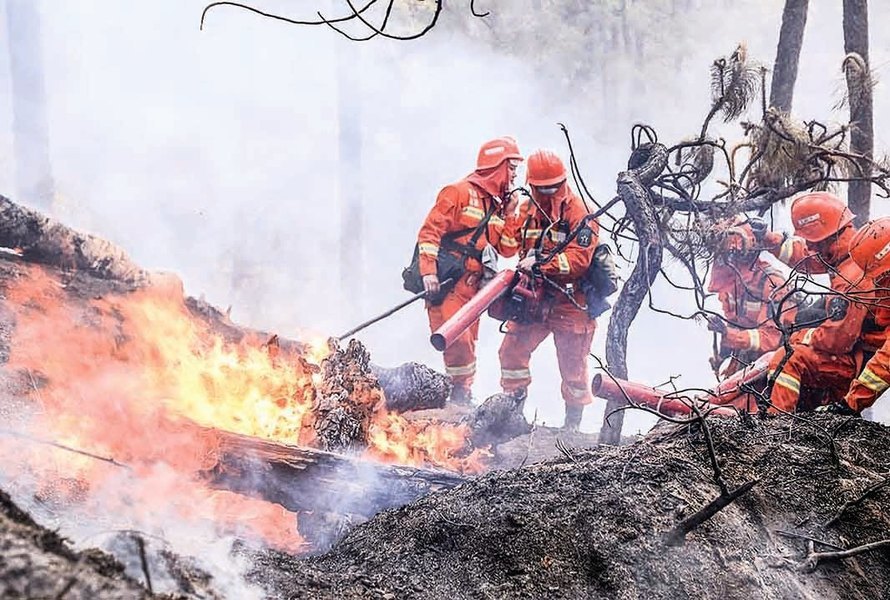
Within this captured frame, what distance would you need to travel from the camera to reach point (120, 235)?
11.3 m

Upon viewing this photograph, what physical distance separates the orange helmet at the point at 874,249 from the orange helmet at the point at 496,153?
3.52m

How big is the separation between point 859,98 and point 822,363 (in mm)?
3335

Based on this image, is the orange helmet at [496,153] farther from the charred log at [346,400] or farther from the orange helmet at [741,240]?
the charred log at [346,400]

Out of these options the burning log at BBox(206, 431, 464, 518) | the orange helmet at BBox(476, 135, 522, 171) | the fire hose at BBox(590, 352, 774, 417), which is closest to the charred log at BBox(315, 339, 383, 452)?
the burning log at BBox(206, 431, 464, 518)

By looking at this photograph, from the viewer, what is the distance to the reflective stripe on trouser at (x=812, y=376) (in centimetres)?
445

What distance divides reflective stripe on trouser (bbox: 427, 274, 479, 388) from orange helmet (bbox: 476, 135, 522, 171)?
117 centimetres

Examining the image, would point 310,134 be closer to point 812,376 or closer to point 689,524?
point 812,376

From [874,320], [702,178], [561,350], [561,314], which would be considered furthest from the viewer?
[561,350]

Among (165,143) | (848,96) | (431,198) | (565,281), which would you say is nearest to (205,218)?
(165,143)

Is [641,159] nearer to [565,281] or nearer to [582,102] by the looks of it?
[565,281]

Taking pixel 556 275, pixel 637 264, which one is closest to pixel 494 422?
pixel 556 275

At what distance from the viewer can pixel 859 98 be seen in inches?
255

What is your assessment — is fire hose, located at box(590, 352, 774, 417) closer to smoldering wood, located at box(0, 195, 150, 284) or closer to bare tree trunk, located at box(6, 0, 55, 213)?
smoldering wood, located at box(0, 195, 150, 284)

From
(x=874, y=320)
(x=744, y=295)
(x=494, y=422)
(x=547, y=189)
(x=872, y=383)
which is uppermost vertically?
(x=547, y=189)
